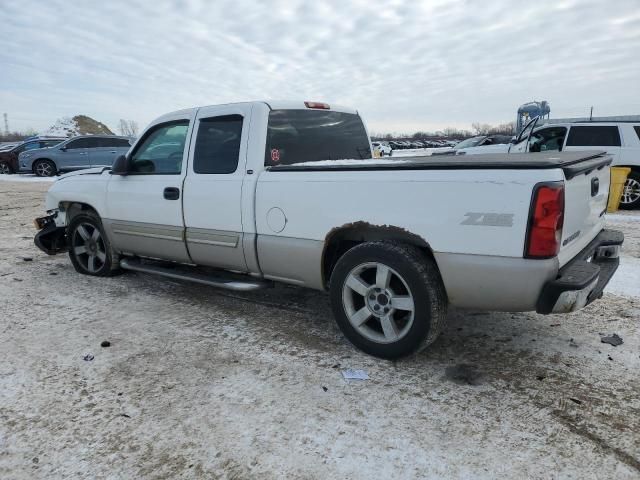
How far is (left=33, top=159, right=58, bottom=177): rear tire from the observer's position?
19797mm

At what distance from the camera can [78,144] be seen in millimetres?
19078

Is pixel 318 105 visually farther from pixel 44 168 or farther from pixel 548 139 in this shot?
pixel 44 168

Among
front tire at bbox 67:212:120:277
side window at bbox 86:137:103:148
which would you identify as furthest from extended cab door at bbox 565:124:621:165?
side window at bbox 86:137:103:148

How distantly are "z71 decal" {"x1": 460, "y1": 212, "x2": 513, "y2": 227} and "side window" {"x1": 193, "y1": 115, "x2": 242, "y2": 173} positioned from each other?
2.02 meters

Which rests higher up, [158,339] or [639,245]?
[639,245]

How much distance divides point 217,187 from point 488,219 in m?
2.29

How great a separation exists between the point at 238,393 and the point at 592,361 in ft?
7.91

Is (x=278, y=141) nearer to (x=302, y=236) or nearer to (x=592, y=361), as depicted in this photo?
(x=302, y=236)

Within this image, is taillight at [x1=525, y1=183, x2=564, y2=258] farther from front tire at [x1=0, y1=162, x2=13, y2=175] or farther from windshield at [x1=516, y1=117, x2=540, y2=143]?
front tire at [x1=0, y1=162, x2=13, y2=175]

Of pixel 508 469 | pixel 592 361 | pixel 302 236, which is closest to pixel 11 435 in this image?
pixel 302 236

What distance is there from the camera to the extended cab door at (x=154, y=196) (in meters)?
4.41

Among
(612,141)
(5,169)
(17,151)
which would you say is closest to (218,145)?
(612,141)

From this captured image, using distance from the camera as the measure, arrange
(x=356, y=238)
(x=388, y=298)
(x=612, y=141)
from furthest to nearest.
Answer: (x=612, y=141) → (x=356, y=238) → (x=388, y=298)

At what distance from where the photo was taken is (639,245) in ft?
21.3
